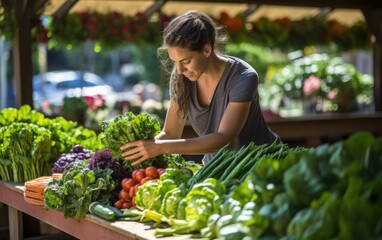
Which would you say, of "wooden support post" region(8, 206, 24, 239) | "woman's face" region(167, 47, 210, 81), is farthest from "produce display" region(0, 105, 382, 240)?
"wooden support post" region(8, 206, 24, 239)

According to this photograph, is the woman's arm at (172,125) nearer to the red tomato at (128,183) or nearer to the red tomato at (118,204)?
the red tomato at (128,183)

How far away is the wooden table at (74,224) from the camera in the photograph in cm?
264

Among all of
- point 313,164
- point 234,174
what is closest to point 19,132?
point 234,174

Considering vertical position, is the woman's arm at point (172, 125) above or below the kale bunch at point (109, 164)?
above

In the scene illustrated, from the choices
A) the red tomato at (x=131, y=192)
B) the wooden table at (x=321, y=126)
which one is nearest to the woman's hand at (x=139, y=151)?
the red tomato at (x=131, y=192)

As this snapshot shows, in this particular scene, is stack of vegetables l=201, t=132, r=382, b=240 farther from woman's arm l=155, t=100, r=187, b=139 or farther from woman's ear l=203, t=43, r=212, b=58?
woman's arm l=155, t=100, r=187, b=139

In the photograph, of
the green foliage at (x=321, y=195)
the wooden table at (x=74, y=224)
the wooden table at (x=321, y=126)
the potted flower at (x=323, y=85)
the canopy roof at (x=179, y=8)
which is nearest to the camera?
the green foliage at (x=321, y=195)

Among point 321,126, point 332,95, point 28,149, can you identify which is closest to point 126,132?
point 28,149

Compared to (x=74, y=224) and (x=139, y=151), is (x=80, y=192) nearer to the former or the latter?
(x=74, y=224)

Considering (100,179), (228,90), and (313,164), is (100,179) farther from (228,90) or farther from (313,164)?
(313,164)

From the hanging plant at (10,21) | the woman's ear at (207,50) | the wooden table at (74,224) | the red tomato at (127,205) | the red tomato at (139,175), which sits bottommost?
the wooden table at (74,224)

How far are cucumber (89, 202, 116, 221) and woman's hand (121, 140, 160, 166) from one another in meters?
0.32

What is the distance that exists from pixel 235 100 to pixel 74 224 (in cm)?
88

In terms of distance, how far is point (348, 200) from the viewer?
185cm
